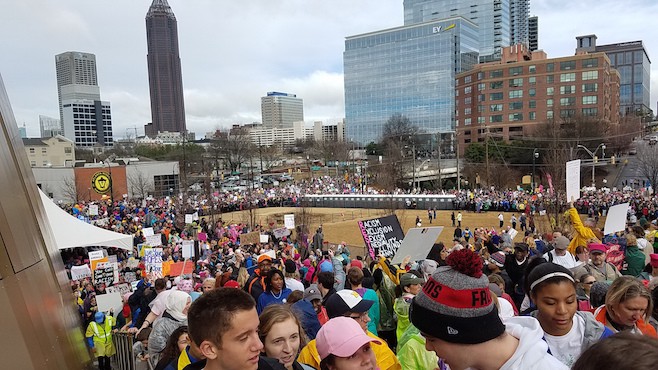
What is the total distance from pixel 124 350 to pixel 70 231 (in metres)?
9.49

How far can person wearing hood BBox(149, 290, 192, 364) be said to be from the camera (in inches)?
211

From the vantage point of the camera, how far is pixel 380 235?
11.5 meters

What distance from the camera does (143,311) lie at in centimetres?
830

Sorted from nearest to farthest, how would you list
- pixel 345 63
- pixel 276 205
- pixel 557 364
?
pixel 557 364 → pixel 276 205 → pixel 345 63

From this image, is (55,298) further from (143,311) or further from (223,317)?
(143,311)

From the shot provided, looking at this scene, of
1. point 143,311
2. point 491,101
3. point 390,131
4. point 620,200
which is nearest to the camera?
point 143,311

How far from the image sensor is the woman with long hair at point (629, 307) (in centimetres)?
371

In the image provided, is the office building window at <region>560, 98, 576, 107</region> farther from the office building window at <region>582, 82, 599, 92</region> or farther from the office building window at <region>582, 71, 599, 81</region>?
the office building window at <region>582, 71, 599, 81</region>

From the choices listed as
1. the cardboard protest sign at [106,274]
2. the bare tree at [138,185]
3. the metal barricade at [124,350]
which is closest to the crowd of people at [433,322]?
the metal barricade at [124,350]

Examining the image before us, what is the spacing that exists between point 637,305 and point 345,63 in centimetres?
14527

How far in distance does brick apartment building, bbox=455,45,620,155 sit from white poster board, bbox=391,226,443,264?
7765 centimetres

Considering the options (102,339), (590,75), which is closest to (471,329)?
(102,339)

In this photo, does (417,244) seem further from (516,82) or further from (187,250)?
(516,82)

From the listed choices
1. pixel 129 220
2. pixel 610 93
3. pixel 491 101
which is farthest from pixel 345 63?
pixel 129 220
